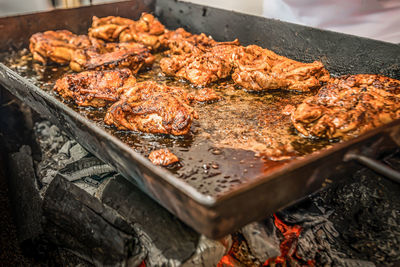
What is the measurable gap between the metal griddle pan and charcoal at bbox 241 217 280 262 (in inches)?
20.9

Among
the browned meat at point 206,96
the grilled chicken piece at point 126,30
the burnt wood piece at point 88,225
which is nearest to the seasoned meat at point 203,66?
the browned meat at point 206,96

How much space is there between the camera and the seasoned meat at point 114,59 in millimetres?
3359

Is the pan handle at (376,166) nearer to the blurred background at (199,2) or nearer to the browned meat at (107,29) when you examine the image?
the browned meat at (107,29)

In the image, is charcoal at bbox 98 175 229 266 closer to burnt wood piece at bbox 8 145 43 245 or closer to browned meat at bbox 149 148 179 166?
browned meat at bbox 149 148 179 166

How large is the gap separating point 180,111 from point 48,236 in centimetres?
137

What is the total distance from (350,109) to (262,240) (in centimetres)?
105

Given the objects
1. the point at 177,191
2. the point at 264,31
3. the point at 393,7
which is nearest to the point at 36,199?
the point at 177,191

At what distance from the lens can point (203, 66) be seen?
3254mm

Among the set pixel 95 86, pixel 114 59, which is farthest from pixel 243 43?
pixel 95 86

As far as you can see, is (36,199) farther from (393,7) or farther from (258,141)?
(393,7)

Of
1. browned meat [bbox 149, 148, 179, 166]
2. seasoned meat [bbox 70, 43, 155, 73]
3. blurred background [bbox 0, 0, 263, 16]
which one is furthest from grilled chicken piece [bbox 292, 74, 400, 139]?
blurred background [bbox 0, 0, 263, 16]

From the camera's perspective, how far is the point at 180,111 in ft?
8.04

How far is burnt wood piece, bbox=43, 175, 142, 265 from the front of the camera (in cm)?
215

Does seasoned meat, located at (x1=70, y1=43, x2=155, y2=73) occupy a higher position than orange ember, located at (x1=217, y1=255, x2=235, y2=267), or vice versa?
seasoned meat, located at (x1=70, y1=43, x2=155, y2=73)
